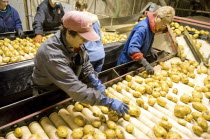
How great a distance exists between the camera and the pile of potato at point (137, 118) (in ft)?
5.23

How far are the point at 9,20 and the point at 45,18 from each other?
3.07ft

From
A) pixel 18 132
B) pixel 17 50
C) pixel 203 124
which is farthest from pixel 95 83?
pixel 17 50

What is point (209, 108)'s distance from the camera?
7.42 feet

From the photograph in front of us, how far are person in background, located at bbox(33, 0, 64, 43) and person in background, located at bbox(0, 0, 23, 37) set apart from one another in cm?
52

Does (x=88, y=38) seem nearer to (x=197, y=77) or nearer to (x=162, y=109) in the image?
(x=162, y=109)

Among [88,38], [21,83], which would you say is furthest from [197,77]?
[21,83]

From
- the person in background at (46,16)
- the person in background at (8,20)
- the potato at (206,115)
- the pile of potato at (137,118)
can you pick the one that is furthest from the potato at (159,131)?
the person in background at (8,20)

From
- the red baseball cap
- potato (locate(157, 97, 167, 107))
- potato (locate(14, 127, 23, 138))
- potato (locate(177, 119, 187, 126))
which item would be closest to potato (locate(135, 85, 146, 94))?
potato (locate(157, 97, 167, 107))

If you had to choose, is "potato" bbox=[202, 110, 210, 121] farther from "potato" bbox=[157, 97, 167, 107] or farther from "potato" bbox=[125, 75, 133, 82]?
"potato" bbox=[125, 75, 133, 82]

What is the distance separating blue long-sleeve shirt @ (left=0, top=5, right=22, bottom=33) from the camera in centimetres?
412

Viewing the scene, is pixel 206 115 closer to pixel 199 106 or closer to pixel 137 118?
pixel 199 106

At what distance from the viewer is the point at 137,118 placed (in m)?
1.94

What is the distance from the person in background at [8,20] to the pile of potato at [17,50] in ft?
1.48

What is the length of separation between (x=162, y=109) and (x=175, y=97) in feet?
1.20
